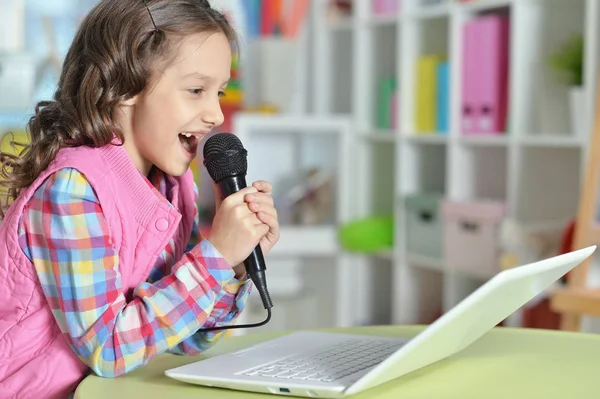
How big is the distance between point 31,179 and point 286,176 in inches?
109

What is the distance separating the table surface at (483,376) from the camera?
0.95 meters

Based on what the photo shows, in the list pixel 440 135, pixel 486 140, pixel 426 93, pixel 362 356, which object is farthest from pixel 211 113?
pixel 426 93

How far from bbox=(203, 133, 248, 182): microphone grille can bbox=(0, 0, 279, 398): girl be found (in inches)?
1.4

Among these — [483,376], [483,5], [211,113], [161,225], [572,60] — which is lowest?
[483,376]

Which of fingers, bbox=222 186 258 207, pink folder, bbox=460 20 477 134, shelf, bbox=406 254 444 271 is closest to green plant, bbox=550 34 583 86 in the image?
pink folder, bbox=460 20 477 134

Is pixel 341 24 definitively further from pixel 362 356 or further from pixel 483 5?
pixel 362 356

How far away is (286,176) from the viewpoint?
3.90 meters

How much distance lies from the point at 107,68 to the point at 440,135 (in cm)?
210

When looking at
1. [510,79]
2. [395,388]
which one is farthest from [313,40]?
[395,388]

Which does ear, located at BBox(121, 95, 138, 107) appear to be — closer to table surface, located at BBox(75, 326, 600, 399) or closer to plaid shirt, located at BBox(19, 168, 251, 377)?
plaid shirt, located at BBox(19, 168, 251, 377)

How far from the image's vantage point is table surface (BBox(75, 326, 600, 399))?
0.95 m

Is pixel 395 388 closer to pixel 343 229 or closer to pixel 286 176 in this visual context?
pixel 343 229

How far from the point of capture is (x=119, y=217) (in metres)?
1.11

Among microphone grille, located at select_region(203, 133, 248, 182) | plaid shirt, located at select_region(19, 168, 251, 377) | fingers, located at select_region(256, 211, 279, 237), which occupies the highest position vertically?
microphone grille, located at select_region(203, 133, 248, 182)
